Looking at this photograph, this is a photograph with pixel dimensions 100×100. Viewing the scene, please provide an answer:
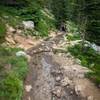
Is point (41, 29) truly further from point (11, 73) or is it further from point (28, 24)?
point (11, 73)

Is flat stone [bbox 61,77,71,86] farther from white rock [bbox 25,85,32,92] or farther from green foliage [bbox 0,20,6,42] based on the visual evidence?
green foliage [bbox 0,20,6,42]

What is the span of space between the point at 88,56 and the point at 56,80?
540 centimetres

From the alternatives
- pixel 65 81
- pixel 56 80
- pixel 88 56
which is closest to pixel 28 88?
pixel 56 80

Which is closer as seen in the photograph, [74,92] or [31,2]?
[74,92]

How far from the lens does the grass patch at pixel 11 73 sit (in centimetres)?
1121

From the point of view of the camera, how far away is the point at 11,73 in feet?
41.1

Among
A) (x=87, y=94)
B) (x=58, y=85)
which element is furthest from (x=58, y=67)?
(x=87, y=94)

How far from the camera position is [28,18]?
879 inches

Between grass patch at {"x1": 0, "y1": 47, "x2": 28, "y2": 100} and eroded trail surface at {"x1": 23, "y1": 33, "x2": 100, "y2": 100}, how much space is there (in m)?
0.42

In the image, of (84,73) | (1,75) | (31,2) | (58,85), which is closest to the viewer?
(1,75)

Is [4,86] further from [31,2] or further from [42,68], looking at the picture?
[31,2]

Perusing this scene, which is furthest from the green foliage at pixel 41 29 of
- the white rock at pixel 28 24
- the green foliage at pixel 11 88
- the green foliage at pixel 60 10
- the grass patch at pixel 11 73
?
the green foliage at pixel 60 10

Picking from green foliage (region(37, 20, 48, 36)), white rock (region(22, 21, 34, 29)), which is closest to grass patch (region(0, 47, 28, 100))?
white rock (region(22, 21, 34, 29))

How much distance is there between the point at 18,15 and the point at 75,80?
10.4 m
